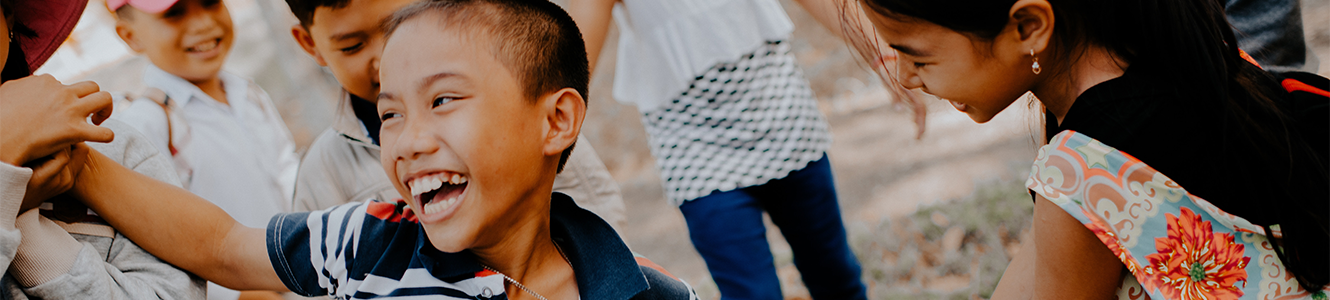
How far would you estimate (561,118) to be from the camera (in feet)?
5.10

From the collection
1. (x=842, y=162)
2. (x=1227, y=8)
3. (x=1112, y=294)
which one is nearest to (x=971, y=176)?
(x=842, y=162)

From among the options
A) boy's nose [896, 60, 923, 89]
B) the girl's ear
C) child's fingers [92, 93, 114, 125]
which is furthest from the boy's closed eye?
the girl's ear

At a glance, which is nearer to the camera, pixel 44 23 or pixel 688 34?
pixel 44 23

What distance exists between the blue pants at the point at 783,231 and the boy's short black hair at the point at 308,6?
44.5 inches

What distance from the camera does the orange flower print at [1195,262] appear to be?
4.24 feet

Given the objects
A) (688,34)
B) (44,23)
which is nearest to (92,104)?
(44,23)

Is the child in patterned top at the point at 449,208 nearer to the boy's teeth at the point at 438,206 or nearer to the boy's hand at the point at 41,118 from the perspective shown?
the boy's teeth at the point at 438,206

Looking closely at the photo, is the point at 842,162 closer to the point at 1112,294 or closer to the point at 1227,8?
the point at 1227,8

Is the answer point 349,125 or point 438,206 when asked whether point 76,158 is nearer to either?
point 438,206

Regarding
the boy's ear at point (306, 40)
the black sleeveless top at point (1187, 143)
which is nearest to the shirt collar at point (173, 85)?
the boy's ear at point (306, 40)

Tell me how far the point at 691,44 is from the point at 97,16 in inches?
249

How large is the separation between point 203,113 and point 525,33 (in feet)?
5.53

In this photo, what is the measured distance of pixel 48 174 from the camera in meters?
1.26

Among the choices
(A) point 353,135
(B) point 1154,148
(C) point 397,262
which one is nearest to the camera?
(B) point 1154,148
